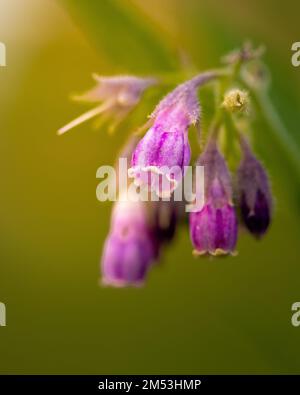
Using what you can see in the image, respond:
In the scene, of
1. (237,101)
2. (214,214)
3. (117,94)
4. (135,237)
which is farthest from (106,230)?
(237,101)

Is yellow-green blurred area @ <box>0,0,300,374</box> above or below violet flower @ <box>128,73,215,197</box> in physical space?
above

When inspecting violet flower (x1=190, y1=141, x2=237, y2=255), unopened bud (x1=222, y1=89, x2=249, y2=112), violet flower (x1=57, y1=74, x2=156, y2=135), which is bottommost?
violet flower (x1=190, y1=141, x2=237, y2=255)

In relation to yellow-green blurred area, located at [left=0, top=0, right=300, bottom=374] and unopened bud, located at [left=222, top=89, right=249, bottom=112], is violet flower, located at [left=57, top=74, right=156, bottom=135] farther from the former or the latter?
yellow-green blurred area, located at [left=0, top=0, right=300, bottom=374]

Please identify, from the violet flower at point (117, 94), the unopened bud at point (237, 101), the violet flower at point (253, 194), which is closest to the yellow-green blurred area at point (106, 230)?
the violet flower at point (253, 194)

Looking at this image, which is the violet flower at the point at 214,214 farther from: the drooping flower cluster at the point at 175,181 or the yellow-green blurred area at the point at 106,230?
the yellow-green blurred area at the point at 106,230

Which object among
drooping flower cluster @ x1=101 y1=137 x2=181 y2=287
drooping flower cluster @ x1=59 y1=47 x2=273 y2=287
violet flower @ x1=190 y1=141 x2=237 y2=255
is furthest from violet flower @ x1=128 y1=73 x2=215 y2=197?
drooping flower cluster @ x1=101 y1=137 x2=181 y2=287

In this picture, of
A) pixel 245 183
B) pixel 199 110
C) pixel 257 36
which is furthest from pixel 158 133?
pixel 257 36

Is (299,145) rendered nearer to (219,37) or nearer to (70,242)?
(219,37)

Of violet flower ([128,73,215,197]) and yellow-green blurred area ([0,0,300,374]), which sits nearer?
violet flower ([128,73,215,197])
